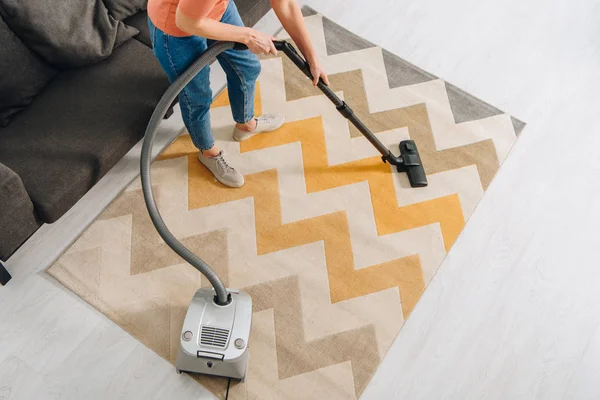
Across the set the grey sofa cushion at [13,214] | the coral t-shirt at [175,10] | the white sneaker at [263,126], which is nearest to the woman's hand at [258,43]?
the coral t-shirt at [175,10]

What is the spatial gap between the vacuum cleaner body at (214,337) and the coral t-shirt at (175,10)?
868 mm

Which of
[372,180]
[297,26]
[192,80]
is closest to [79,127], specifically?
[192,80]

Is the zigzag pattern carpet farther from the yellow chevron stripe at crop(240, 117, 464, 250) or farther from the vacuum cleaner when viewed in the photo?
the vacuum cleaner

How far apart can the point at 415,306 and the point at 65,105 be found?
5.00 ft

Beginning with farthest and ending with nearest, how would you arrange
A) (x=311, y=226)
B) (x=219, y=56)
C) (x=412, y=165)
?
(x=412, y=165)
(x=311, y=226)
(x=219, y=56)

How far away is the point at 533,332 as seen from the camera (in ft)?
6.97

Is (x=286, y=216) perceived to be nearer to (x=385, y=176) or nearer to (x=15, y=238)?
(x=385, y=176)

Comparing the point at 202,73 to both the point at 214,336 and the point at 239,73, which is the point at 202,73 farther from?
the point at 214,336

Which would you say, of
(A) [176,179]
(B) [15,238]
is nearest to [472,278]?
(A) [176,179]

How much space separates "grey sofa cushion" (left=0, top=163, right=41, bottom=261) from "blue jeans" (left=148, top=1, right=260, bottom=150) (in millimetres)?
605

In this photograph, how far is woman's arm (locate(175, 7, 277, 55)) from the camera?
1.52m

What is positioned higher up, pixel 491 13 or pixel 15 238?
pixel 491 13

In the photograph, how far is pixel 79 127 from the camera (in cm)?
207

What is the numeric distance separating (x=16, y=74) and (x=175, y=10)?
782 millimetres
